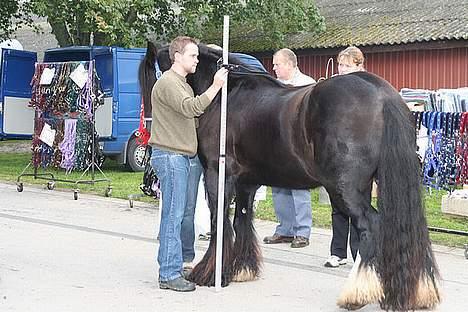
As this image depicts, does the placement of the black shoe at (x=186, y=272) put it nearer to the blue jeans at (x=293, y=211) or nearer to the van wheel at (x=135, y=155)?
the blue jeans at (x=293, y=211)

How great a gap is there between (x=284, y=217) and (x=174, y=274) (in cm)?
259

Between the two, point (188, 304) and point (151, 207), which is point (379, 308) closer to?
point (188, 304)

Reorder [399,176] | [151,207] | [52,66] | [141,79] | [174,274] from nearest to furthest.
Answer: [399,176], [174,274], [141,79], [151,207], [52,66]

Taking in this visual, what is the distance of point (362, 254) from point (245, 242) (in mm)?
1482

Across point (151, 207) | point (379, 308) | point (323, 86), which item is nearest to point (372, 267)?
point (379, 308)

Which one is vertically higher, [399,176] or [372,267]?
[399,176]

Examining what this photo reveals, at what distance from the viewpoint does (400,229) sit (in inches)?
233

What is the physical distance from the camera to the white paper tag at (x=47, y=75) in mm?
14805

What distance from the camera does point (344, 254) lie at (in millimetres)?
7785

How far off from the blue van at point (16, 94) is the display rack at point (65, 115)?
8.68 feet

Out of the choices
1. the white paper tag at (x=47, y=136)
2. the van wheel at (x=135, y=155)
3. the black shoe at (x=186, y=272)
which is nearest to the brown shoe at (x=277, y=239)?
the black shoe at (x=186, y=272)

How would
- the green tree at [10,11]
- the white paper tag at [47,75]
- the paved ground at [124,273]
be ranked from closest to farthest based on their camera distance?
the paved ground at [124,273] < the white paper tag at [47,75] < the green tree at [10,11]

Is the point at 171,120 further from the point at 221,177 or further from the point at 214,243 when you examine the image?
the point at 214,243

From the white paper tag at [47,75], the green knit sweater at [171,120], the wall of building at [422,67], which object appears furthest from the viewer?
→ the wall of building at [422,67]
